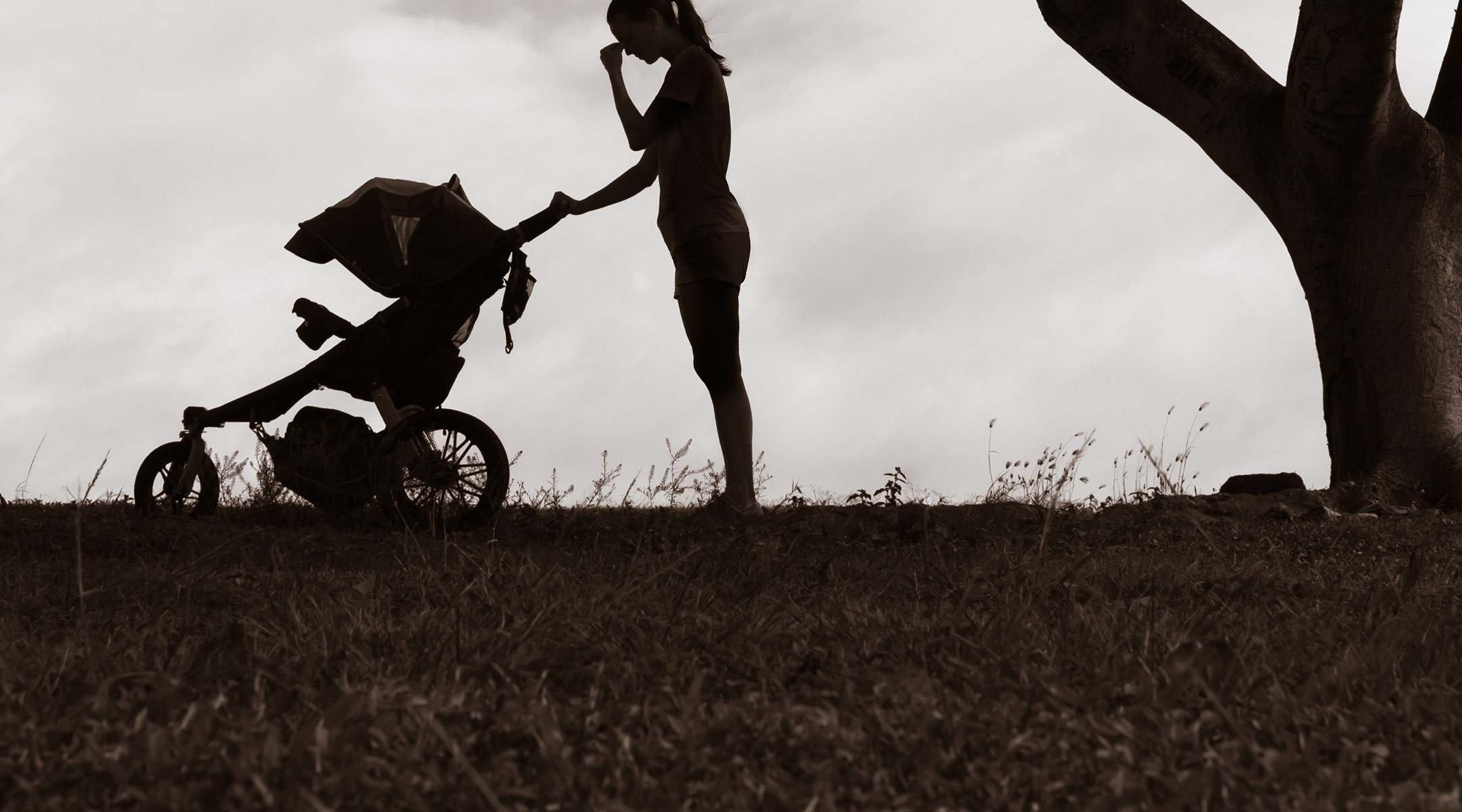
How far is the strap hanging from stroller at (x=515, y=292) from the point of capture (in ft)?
19.0

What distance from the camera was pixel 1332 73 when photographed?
650 cm

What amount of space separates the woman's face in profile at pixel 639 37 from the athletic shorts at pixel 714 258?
946 millimetres

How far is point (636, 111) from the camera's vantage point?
18.2 ft

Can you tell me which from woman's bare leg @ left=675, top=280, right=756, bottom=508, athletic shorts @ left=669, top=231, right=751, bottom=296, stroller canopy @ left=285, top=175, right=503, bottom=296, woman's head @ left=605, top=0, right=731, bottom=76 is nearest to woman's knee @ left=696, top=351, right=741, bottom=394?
woman's bare leg @ left=675, top=280, right=756, bottom=508

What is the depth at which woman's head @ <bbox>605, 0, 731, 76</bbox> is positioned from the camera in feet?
→ 18.4

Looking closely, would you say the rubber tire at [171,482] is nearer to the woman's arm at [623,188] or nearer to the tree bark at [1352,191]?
the woman's arm at [623,188]

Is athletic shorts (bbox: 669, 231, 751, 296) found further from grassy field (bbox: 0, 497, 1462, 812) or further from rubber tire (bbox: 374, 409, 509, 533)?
grassy field (bbox: 0, 497, 1462, 812)

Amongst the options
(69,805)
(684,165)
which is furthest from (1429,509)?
(69,805)

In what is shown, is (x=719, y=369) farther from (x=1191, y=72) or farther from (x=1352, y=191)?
(x=1352, y=191)

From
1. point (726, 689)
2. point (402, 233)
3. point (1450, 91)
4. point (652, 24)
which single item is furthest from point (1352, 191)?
point (726, 689)

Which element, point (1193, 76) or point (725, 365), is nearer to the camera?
point (725, 365)

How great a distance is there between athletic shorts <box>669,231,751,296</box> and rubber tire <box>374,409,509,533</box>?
1.13 meters

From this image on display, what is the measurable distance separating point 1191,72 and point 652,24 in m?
3.43

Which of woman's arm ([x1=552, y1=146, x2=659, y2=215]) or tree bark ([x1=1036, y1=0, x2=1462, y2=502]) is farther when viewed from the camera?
tree bark ([x1=1036, y1=0, x2=1462, y2=502])
